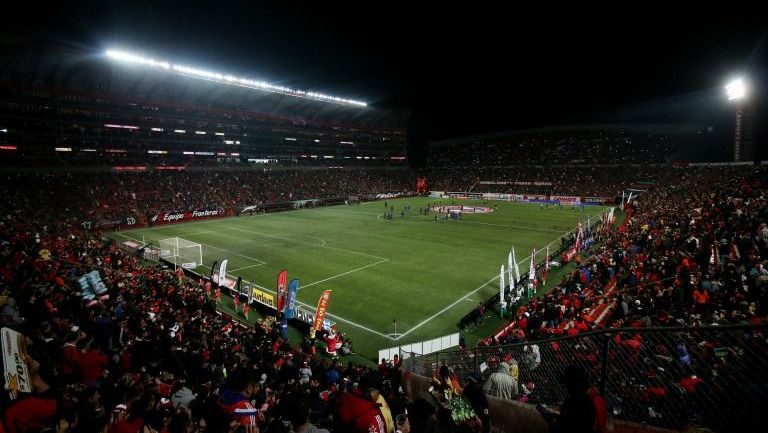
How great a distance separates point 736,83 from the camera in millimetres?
39875

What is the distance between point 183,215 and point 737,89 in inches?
2404

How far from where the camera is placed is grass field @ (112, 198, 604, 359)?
18.1m

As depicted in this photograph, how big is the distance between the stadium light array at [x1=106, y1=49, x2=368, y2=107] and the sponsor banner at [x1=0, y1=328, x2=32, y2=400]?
56.9 meters

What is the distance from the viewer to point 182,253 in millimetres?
27469

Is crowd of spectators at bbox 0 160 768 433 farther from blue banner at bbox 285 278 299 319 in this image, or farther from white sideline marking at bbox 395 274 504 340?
white sideline marking at bbox 395 274 504 340

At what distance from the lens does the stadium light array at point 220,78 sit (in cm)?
5058

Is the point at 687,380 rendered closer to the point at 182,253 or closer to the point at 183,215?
the point at 182,253

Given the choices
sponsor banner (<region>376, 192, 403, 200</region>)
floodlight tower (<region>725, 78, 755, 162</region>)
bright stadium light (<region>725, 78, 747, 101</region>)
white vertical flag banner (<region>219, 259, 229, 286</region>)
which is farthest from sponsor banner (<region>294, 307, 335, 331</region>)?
sponsor banner (<region>376, 192, 403, 200</region>)

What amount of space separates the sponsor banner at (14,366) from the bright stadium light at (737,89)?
2160 inches

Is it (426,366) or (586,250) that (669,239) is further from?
(426,366)

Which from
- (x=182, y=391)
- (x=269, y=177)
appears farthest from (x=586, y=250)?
(x=269, y=177)

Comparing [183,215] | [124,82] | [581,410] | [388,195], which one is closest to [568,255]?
[581,410]

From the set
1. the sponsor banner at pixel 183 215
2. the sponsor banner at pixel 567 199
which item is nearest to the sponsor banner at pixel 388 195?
the sponsor banner at pixel 567 199

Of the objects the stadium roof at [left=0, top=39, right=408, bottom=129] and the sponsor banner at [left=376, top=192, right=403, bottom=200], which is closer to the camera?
the stadium roof at [left=0, top=39, right=408, bottom=129]
